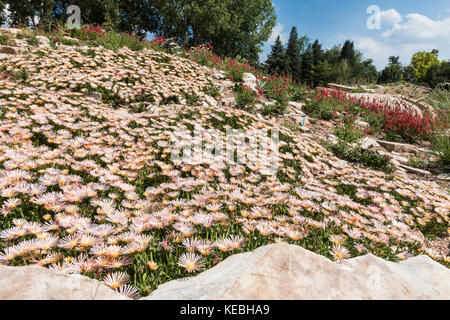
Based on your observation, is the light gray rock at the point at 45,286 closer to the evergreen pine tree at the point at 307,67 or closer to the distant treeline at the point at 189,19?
the distant treeline at the point at 189,19

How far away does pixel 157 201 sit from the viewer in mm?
2291

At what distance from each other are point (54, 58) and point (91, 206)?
21.3ft

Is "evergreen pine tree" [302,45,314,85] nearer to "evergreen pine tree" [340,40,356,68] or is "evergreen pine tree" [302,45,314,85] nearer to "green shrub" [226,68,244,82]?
"evergreen pine tree" [340,40,356,68]

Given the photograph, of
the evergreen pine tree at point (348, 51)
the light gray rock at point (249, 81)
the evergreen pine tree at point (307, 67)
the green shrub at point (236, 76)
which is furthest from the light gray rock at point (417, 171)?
the evergreen pine tree at point (348, 51)

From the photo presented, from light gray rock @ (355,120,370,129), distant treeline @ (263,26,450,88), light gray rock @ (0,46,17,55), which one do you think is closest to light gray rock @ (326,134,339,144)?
light gray rock @ (355,120,370,129)

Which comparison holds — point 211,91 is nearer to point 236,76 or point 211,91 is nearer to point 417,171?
point 236,76

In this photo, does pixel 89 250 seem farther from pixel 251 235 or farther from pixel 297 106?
pixel 297 106

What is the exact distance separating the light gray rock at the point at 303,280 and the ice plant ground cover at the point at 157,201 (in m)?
0.36

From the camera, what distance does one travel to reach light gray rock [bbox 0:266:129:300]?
822 mm

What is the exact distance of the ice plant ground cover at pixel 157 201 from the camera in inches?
56.1

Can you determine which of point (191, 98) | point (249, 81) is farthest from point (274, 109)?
point (191, 98)

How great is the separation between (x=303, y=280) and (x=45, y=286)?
37.2 inches

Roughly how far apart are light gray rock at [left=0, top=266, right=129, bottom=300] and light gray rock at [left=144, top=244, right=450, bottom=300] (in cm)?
23

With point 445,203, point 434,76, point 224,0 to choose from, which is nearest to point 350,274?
point 445,203
